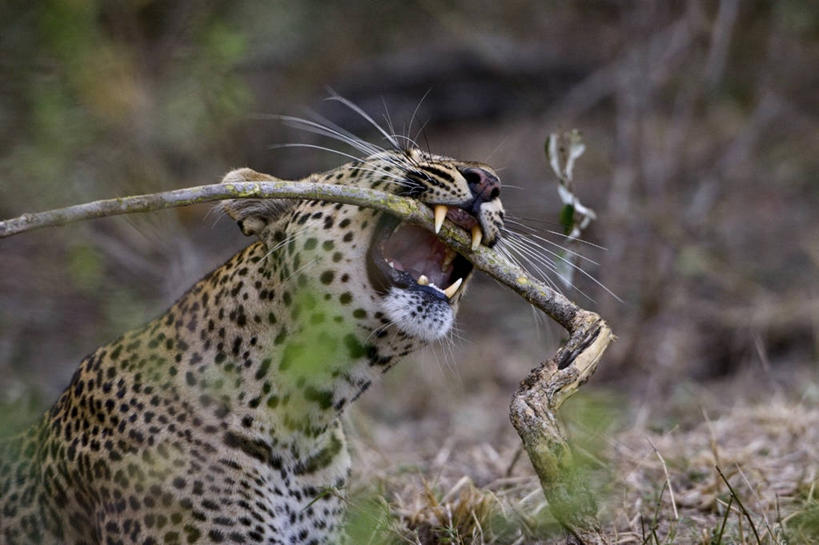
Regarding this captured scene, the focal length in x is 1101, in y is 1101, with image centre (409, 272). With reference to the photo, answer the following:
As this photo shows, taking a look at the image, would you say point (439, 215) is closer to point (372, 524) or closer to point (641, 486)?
point (372, 524)

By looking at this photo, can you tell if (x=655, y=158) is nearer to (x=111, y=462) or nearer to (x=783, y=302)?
(x=783, y=302)

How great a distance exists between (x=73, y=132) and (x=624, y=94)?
4551 millimetres

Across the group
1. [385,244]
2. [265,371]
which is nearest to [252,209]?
[385,244]

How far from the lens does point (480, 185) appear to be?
13.2 feet

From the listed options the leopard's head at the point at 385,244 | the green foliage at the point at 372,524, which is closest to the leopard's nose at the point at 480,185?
the leopard's head at the point at 385,244

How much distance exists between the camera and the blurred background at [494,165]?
313 inches

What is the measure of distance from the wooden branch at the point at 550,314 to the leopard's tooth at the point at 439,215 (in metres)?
0.03

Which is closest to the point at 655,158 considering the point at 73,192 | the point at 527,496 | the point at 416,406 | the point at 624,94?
the point at 624,94

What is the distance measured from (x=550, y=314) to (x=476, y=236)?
39cm

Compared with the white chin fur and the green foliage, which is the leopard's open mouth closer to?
the white chin fur

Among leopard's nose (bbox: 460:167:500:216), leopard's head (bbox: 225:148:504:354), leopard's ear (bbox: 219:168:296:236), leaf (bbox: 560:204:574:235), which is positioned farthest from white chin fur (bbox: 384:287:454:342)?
leaf (bbox: 560:204:574:235)

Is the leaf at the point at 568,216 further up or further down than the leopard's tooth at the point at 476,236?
further down

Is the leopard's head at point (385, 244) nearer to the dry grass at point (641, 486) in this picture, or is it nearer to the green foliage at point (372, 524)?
the green foliage at point (372, 524)

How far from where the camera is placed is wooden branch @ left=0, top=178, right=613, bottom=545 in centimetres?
331
